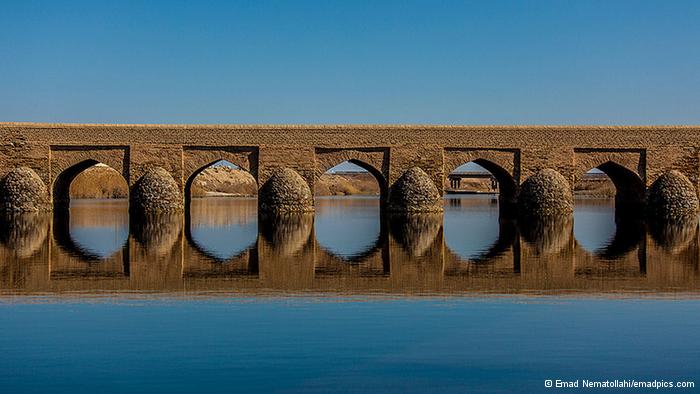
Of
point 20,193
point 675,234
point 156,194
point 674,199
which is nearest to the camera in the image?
point 675,234

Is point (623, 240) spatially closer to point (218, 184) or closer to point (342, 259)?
point (342, 259)

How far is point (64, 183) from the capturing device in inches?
1377

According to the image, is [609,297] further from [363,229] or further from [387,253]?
[363,229]

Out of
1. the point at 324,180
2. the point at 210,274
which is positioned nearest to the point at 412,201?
the point at 210,274

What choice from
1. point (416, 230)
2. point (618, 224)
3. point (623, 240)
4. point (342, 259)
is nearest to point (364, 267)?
point (342, 259)

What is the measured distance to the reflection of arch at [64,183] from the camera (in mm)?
33013

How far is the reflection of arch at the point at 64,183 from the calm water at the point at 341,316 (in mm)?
15097

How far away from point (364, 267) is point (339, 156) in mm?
18920

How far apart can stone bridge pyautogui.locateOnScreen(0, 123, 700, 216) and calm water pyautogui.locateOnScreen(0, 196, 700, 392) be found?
1332 centimetres

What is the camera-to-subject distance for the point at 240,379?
6641mm

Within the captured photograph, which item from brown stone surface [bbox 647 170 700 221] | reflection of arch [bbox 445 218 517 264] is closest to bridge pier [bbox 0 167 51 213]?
reflection of arch [bbox 445 218 517 264]

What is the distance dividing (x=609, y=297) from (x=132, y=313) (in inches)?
246

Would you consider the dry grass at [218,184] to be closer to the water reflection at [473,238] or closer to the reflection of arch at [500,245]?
the water reflection at [473,238]

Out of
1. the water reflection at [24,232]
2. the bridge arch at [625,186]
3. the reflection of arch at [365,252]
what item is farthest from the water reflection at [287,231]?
the bridge arch at [625,186]
